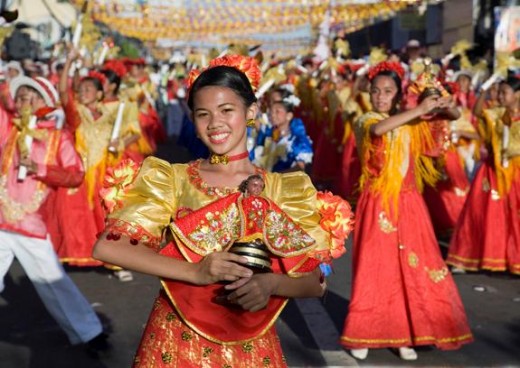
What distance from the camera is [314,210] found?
2914 mm

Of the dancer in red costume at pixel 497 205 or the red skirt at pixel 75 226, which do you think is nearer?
the dancer in red costume at pixel 497 205

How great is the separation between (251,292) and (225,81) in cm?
73

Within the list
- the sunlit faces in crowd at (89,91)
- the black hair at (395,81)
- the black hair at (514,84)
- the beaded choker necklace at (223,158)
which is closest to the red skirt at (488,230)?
the black hair at (514,84)

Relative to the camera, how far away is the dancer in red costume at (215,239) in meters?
2.65

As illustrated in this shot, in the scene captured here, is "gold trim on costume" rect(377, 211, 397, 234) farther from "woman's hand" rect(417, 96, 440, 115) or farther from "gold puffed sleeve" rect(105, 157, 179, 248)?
"gold puffed sleeve" rect(105, 157, 179, 248)

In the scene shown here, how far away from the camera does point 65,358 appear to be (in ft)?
18.5

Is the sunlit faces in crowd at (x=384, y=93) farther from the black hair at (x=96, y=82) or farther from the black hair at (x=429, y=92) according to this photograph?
the black hair at (x=96, y=82)

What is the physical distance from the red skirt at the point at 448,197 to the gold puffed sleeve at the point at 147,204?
7.60 m

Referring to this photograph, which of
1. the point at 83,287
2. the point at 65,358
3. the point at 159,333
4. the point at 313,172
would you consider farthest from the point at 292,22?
the point at 159,333

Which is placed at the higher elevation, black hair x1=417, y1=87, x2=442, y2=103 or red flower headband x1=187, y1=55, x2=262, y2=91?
red flower headband x1=187, y1=55, x2=262, y2=91

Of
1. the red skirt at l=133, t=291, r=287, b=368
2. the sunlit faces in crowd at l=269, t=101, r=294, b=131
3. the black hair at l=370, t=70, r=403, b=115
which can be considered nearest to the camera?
the red skirt at l=133, t=291, r=287, b=368

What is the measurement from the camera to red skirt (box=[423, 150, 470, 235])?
1013 cm

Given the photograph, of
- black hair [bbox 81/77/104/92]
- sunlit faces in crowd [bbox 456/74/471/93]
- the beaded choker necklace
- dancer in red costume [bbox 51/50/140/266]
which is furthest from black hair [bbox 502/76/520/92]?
the beaded choker necklace

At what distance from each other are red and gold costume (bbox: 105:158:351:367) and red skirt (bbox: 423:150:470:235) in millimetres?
7394
